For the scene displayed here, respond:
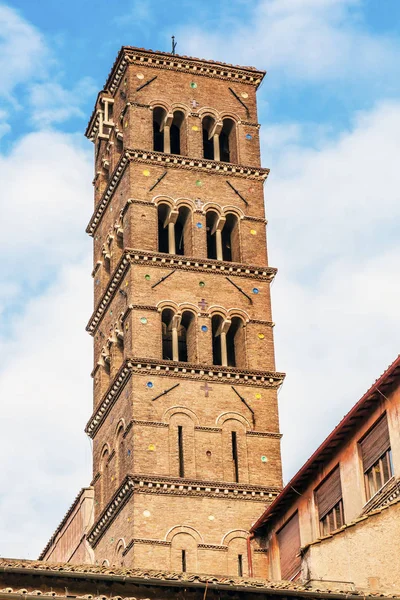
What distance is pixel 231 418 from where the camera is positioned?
4350 centimetres

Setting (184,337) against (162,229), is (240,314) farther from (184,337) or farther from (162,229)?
(162,229)

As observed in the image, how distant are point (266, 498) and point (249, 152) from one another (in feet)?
42.4

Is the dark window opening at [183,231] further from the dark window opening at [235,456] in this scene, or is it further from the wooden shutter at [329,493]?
the wooden shutter at [329,493]

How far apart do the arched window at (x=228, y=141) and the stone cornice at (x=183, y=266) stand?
16.0 ft

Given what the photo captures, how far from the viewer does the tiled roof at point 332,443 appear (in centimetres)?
3189

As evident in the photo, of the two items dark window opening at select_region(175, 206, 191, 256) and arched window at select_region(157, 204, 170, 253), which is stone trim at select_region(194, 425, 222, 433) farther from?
arched window at select_region(157, 204, 170, 253)

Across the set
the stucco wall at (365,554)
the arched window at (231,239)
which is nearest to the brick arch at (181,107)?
the arched window at (231,239)

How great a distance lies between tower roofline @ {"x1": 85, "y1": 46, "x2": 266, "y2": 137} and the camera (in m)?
49.6

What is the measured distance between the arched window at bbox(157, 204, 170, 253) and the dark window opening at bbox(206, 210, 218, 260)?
56.4 inches

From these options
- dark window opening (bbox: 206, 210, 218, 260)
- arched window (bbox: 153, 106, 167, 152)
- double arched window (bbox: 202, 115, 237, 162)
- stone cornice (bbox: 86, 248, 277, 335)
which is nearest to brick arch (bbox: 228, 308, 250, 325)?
stone cornice (bbox: 86, 248, 277, 335)

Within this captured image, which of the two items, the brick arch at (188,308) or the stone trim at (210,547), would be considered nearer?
the stone trim at (210,547)

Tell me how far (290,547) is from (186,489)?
406cm

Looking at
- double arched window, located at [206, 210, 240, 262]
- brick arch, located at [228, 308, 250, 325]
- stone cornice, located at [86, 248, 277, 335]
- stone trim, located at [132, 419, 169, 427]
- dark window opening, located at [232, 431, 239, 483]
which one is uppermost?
double arched window, located at [206, 210, 240, 262]

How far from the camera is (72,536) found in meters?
50.6
